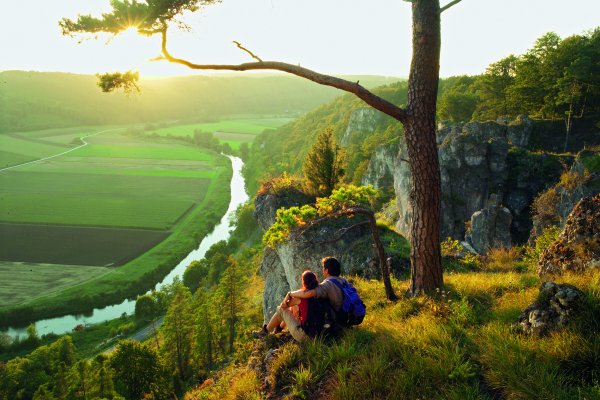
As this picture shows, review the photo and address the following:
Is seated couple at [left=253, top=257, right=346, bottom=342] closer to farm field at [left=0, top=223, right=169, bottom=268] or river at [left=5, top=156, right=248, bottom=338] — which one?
river at [left=5, top=156, right=248, bottom=338]

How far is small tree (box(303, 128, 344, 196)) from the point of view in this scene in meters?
20.3

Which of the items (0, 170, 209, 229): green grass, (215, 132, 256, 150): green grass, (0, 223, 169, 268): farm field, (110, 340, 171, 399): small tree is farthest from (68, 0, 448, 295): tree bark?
(215, 132, 256, 150): green grass

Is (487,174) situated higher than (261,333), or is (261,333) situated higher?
(487,174)

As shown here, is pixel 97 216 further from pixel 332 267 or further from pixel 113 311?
pixel 332 267

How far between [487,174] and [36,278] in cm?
6235

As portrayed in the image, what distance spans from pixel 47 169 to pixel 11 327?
8817cm

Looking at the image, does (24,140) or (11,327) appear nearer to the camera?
(11,327)

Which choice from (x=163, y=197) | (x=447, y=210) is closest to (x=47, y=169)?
(x=163, y=197)

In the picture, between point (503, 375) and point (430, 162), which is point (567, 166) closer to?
point (430, 162)

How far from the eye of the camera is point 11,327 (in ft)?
157

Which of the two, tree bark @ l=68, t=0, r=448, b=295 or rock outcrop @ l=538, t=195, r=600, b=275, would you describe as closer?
tree bark @ l=68, t=0, r=448, b=295

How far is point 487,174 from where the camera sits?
3186 centimetres

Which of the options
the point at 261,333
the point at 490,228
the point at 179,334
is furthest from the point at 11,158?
the point at 261,333

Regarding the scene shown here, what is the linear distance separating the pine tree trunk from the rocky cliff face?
2502cm
